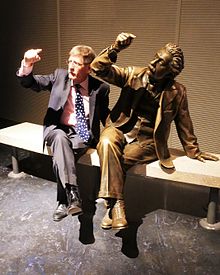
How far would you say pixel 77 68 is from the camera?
106 inches

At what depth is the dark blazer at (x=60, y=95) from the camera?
2.79 meters

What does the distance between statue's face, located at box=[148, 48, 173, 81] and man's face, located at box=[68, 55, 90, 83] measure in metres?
0.53

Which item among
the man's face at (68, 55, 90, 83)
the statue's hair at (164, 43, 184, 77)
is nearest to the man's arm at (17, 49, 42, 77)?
the man's face at (68, 55, 90, 83)

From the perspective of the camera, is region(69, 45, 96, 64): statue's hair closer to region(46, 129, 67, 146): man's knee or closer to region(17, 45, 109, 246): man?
region(17, 45, 109, 246): man

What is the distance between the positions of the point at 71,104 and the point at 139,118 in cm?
58

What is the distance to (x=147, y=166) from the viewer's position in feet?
8.62

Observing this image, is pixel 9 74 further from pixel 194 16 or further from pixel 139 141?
pixel 139 141

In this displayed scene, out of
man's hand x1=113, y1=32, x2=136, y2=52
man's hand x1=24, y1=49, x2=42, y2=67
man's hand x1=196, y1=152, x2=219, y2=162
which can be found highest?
man's hand x1=113, y1=32, x2=136, y2=52

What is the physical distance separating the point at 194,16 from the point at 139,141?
5.52 ft

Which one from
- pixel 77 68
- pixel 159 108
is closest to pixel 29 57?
pixel 77 68

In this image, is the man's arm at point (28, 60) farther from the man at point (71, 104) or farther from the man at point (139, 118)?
the man at point (139, 118)

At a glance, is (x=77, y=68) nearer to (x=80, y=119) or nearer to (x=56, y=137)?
(x=80, y=119)

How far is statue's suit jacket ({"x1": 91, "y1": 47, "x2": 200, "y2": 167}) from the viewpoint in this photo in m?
2.56

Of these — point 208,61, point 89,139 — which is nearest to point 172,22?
point 208,61
